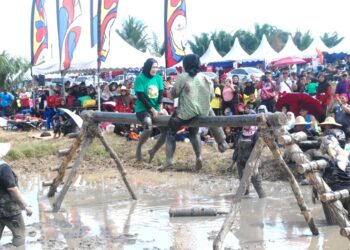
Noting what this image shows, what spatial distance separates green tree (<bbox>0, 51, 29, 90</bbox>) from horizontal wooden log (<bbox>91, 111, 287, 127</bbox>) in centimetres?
2789

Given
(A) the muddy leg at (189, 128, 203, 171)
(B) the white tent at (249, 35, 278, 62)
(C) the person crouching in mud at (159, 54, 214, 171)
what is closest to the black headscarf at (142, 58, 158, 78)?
(C) the person crouching in mud at (159, 54, 214, 171)

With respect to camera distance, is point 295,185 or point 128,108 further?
point 128,108

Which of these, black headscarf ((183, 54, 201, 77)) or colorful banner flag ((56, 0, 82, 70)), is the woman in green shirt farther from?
colorful banner flag ((56, 0, 82, 70))

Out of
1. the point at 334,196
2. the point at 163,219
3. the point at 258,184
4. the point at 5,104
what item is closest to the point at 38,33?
the point at 5,104

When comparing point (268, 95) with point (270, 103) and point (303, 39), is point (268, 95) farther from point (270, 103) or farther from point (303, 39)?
point (303, 39)

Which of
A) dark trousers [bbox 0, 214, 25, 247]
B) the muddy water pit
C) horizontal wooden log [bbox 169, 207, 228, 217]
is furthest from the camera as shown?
horizontal wooden log [bbox 169, 207, 228, 217]

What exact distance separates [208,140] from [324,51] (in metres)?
19.5

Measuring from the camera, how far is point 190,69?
8984mm

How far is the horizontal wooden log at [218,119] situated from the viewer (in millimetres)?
7742

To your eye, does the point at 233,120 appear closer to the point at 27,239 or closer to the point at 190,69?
the point at 190,69

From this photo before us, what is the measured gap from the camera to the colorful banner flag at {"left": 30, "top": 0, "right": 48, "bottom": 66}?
23.9m

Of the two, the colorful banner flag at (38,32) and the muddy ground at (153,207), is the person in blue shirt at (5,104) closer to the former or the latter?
the colorful banner flag at (38,32)

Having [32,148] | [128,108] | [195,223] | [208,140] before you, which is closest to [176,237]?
[195,223]

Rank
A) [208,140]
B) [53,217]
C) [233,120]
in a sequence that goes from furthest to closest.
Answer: [208,140]
[53,217]
[233,120]
